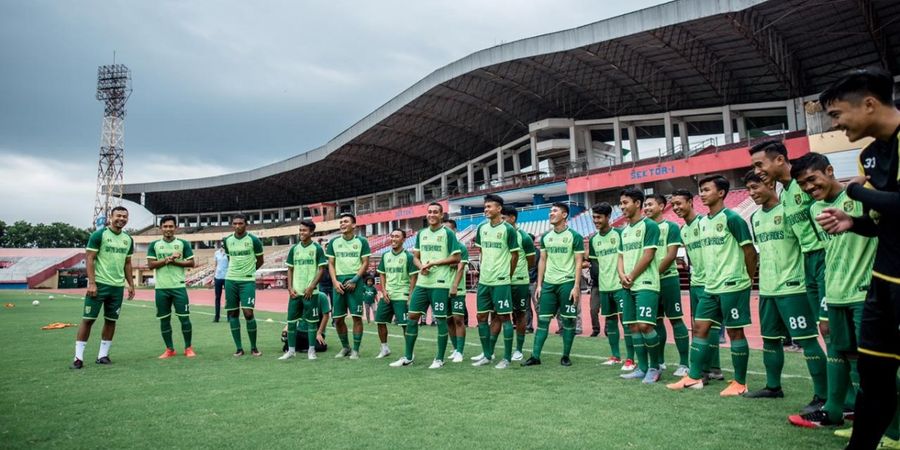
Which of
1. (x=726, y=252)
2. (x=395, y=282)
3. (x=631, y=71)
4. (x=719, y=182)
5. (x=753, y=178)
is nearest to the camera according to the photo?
(x=753, y=178)

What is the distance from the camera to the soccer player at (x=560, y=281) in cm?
696

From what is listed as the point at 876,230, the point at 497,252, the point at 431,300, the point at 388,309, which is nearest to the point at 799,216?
the point at 876,230

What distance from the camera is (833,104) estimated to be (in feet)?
9.26

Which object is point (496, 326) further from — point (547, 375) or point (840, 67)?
point (840, 67)

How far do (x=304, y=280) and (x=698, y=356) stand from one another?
5621mm

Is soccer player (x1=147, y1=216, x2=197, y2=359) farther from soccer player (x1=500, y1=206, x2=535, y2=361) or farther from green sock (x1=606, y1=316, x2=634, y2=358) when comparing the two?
green sock (x1=606, y1=316, x2=634, y2=358)

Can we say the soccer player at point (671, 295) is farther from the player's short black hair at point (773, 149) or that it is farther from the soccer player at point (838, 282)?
the soccer player at point (838, 282)

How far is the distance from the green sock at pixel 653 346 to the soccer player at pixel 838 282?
1830 mm

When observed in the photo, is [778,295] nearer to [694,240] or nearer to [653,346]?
[694,240]

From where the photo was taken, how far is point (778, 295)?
4.57 m

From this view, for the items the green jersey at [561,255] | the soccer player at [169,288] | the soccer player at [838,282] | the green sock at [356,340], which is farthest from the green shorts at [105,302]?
the soccer player at [838,282]

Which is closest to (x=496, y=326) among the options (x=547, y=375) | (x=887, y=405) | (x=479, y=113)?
(x=547, y=375)

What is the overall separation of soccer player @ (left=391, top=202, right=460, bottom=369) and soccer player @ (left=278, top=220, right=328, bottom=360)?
5.68ft

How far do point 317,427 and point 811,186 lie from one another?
12.8 feet
